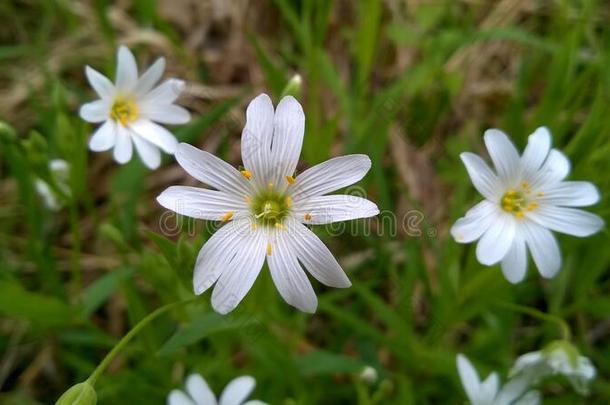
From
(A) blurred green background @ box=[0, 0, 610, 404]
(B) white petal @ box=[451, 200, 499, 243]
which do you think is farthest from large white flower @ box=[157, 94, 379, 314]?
(B) white petal @ box=[451, 200, 499, 243]

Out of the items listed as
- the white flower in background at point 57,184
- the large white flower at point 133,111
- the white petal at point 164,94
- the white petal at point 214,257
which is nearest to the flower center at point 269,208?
the white petal at point 214,257

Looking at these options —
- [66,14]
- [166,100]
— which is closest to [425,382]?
[166,100]

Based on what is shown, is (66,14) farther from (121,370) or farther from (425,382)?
(425,382)

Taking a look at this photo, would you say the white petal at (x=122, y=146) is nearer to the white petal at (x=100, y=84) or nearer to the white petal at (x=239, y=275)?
the white petal at (x=100, y=84)

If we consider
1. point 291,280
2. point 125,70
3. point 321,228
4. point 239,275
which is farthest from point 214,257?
point 125,70

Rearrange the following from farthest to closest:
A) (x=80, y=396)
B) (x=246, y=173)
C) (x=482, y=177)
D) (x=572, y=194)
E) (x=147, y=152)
→ (x=147, y=152)
(x=572, y=194)
(x=482, y=177)
(x=246, y=173)
(x=80, y=396)

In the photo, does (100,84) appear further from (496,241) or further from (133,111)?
(496,241)
